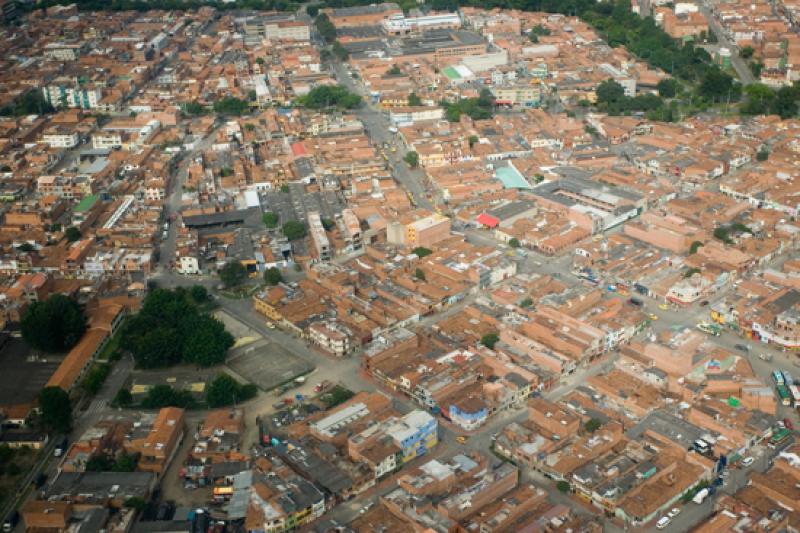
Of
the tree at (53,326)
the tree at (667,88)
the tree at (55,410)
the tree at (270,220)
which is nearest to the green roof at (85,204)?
the tree at (270,220)

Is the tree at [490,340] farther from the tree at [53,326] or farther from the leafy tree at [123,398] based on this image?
the tree at [53,326]

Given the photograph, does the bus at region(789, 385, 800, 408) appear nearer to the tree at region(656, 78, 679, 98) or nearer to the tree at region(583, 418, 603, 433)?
the tree at region(583, 418, 603, 433)

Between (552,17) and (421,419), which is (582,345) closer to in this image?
(421,419)

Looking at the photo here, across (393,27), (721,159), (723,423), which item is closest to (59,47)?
(393,27)

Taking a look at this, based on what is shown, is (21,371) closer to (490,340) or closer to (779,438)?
(490,340)

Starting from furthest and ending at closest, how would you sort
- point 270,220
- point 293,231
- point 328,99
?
point 328,99 < point 270,220 < point 293,231

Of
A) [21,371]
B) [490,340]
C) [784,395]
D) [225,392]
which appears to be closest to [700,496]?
[784,395]
